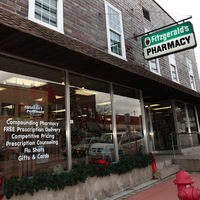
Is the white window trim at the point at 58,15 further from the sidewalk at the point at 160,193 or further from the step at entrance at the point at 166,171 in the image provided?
the step at entrance at the point at 166,171

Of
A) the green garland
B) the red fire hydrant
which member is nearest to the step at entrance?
the green garland

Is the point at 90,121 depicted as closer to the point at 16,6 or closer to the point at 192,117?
the point at 16,6

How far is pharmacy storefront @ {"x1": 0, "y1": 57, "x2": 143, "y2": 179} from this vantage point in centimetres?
420

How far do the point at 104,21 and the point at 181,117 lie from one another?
22.0 ft

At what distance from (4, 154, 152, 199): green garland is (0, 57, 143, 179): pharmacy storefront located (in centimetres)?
46

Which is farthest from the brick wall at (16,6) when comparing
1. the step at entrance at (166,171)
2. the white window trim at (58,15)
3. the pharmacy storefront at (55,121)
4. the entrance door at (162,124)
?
the entrance door at (162,124)

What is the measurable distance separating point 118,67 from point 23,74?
2389 millimetres

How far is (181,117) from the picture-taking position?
10.9 m

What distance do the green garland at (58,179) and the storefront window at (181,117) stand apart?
553cm

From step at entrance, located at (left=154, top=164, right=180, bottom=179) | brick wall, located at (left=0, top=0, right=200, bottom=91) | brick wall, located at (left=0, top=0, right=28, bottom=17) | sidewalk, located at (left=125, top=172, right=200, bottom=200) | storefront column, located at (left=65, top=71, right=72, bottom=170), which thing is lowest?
sidewalk, located at (left=125, top=172, right=200, bottom=200)

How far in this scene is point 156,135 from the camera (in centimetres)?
1046

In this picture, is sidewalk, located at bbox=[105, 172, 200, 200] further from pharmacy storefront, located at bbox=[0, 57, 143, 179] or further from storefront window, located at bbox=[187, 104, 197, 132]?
storefront window, located at bbox=[187, 104, 197, 132]

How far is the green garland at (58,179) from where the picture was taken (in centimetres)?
353

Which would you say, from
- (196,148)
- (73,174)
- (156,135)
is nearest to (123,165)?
(73,174)
